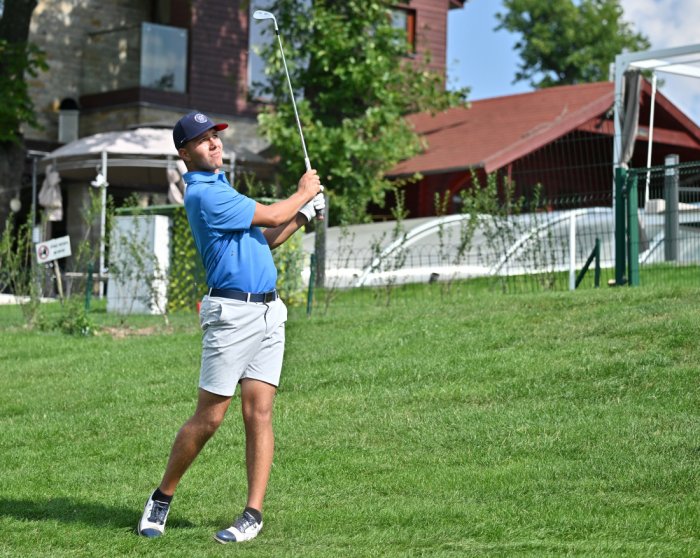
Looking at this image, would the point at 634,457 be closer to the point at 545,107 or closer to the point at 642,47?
the point at 545,107

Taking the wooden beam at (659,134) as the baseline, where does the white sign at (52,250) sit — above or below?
below

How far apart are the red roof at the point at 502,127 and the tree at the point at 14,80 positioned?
7302mm

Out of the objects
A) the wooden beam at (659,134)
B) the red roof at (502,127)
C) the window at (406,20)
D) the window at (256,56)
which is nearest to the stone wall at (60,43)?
the window at (256,56)

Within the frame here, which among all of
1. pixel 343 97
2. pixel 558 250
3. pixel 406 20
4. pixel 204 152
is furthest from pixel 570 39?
pixel 204 152

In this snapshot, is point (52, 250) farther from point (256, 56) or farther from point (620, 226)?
point (256, 56)

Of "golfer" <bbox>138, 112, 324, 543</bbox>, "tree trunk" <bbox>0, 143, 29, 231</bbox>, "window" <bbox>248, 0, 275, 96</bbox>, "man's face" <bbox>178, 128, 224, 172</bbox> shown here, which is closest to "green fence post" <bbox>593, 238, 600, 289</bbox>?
"golfer" <bbox>138, 112, 324, 543</bbox>

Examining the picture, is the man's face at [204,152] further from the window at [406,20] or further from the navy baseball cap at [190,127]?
the window at [406,20]

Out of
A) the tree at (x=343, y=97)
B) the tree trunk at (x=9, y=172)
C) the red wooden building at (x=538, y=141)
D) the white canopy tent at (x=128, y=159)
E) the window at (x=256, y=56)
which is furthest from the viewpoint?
the window at (x=256, y=56)

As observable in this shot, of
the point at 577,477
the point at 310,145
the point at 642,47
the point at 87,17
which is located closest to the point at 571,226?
the point at 310,145

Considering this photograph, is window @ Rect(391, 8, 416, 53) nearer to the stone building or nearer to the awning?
the stone building

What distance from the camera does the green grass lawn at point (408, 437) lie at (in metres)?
6.16

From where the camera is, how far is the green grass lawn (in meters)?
6.16

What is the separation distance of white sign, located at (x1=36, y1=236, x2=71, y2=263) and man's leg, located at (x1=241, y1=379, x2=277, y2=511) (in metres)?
9.32

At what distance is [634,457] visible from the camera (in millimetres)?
7410
